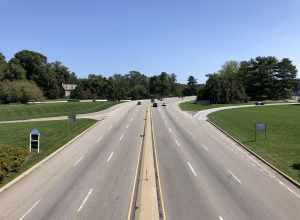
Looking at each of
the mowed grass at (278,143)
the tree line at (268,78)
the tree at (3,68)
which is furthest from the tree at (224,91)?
the tree at (3,68)

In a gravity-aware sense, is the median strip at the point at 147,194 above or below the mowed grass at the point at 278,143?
below

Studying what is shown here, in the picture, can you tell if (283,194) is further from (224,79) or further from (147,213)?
(224,79)

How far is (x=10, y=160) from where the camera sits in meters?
20.9

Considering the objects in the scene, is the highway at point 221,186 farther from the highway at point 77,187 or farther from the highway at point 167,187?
the highway at point 77,187

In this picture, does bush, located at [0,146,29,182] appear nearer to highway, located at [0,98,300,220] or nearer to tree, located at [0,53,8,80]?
highway, located at [0,98,300,220]

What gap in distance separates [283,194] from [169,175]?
6.82 metres

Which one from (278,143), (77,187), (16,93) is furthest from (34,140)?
(16,93)

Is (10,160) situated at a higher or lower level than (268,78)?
lower

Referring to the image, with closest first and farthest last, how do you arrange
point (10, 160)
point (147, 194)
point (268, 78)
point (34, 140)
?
1. point (147, 194)
2. point (10, 160)
3. point (34, 140)
4. point (268, 78)

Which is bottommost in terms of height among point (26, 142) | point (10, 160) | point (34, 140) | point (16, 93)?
point (26, 142)

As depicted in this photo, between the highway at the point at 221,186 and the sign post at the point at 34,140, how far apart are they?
1056 centimetres

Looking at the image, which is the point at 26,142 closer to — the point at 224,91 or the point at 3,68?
the point at 224,91

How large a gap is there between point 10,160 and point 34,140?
262 inches

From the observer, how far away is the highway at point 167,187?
14.5 meters
